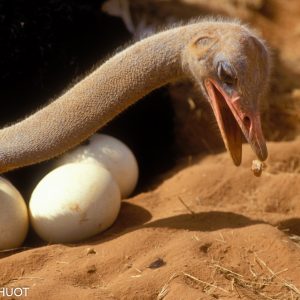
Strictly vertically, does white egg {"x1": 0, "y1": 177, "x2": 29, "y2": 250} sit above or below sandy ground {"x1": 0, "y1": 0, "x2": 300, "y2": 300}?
above

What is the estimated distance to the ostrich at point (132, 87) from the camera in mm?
3660

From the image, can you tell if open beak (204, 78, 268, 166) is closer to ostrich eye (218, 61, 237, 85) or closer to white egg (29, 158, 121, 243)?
ostrich eye (218, 61, 237, 85)

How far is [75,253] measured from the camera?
12.3 feet

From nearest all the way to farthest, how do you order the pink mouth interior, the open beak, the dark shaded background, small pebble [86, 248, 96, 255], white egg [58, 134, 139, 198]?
the open beak < the pink mouth interior < small pebble [86, 248, 96, 255] < white egg [58, 134, 139, 198] < the dark shaded background

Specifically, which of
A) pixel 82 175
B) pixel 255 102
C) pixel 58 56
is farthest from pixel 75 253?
pixel 58 56

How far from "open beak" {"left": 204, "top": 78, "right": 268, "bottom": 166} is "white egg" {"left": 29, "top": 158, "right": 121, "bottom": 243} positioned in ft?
2.39

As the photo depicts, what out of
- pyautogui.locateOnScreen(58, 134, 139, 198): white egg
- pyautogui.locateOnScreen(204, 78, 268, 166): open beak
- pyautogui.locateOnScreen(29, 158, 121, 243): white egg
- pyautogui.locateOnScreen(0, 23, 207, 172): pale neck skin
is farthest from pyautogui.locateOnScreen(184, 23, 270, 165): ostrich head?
pyautogui.locateOnScreen(58, 134, 139, 198): white egg

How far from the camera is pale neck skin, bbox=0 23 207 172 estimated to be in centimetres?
381

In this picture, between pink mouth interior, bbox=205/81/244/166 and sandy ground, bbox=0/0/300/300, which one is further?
pink mouth interior, bbox=205/81/244/166

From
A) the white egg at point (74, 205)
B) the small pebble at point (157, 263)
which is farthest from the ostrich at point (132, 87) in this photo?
the small pebble at point (157, 263)

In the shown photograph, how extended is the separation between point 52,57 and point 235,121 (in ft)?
4.96

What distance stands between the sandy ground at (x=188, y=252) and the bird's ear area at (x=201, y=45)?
2.80ft

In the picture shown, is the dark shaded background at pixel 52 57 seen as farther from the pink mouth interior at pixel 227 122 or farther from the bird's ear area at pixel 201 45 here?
the pink mouth interior at pixel 227 122

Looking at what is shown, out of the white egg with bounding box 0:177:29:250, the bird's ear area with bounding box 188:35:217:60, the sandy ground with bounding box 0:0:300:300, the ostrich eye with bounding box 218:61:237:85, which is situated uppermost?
the bird's ear area with bounding box 188:35:217:60
